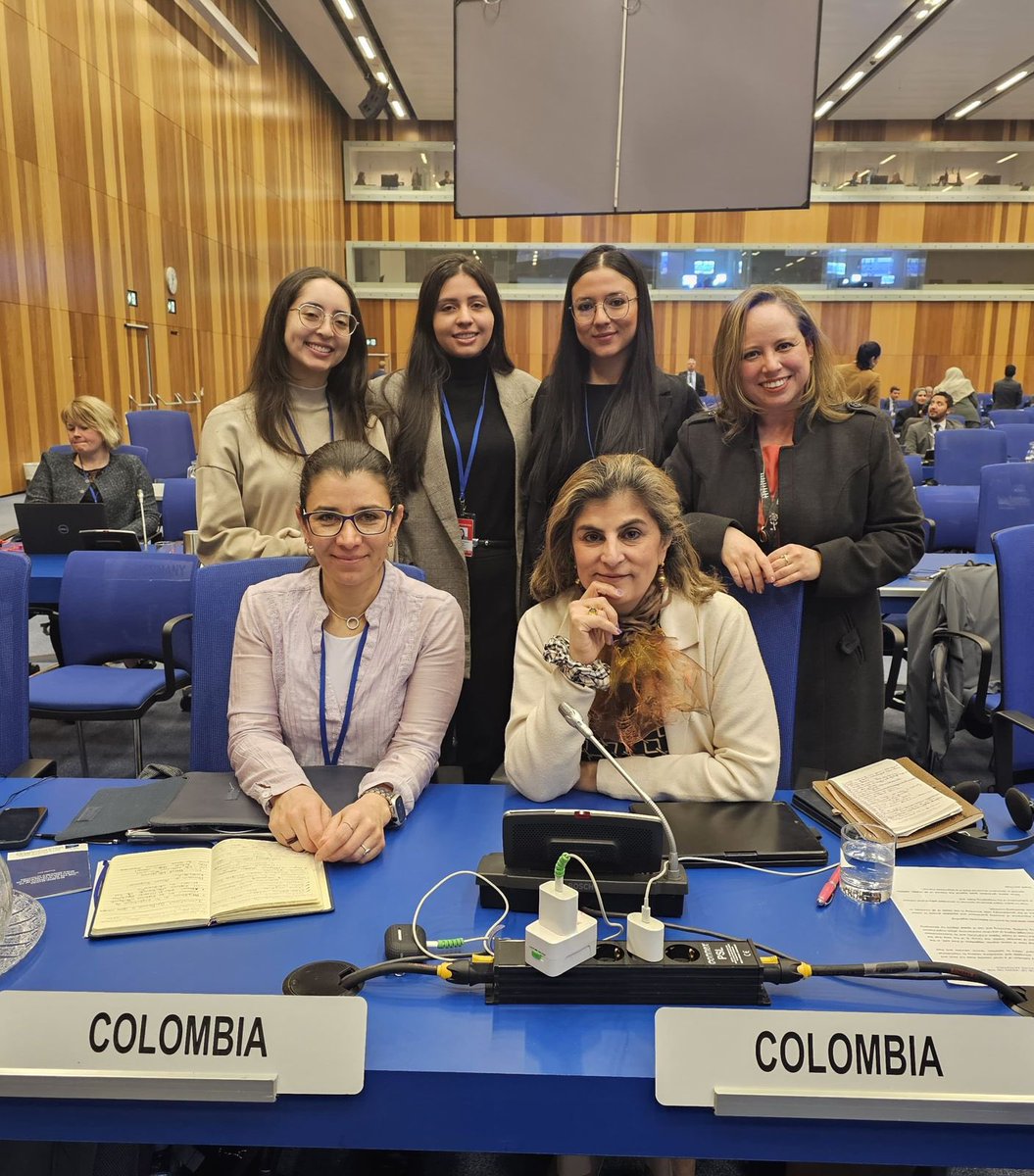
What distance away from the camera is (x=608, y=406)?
7.93 ft

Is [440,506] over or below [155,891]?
over

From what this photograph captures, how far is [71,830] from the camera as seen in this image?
141cm

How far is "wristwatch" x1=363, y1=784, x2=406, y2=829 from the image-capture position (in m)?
1.47

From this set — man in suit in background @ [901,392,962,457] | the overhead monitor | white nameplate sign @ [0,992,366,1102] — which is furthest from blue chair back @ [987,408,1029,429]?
white nameplate sign @ [0,992,366,1102]

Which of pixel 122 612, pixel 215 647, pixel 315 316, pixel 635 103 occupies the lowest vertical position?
pixel 122 612

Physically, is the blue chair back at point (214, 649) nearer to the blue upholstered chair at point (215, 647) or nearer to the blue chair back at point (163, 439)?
the blue upholstered chair at point (215, 647)

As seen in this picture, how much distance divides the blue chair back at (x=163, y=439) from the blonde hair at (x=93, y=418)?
191 centimetres

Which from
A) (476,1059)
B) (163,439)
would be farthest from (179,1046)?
(163,439)

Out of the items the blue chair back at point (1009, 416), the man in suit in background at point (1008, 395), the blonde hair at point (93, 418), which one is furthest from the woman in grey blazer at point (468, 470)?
the man in suit in background at point (1008, 395)

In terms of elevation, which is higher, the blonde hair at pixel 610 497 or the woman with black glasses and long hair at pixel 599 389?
the woman with black glasses and long hair at pixel 599 389

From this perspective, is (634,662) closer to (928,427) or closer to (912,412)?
(928,427)

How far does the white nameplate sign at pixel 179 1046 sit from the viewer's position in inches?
35.2

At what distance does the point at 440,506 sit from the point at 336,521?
76 cm

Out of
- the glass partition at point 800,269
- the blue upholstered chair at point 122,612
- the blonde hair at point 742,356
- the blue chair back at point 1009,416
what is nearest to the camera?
the blonde hair at point 742,356
